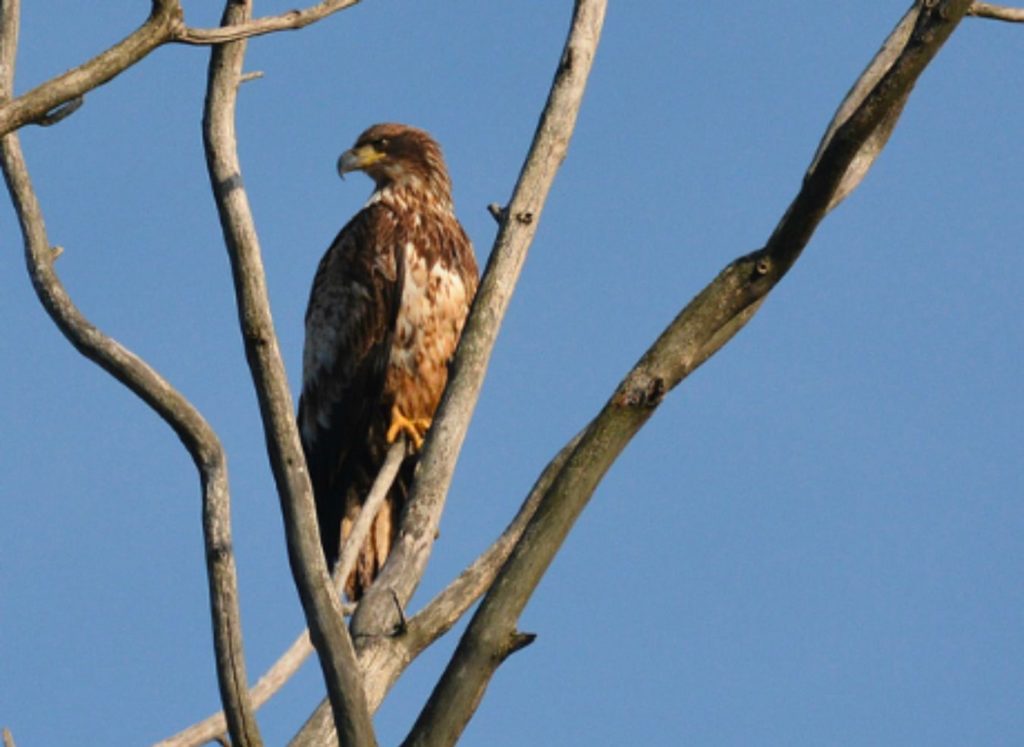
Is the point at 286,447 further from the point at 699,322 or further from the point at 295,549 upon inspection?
the point at 699,322

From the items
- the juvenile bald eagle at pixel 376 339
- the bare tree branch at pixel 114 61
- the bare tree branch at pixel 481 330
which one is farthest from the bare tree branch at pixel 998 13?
the juvenile bald eagle at pixel 376 339

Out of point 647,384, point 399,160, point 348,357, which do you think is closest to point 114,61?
point 647,384

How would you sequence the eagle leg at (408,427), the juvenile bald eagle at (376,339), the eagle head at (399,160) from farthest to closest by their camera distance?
the eagle head at (399,160) → the juvenile bald eagle at (376,339) → the eagle leg at (408,427)

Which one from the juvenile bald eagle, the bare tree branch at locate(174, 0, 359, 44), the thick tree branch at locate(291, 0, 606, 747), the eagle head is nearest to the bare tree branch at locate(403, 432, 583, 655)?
the thick tree branch at locate(291, 0, 606, 747)

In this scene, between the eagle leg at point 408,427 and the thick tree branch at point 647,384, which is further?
the eagle leg at point 408,427

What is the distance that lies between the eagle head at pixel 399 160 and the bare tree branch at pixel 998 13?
4.14 meters

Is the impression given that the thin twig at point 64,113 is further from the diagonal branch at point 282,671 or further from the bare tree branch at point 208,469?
the diagonal branch at point 282,671

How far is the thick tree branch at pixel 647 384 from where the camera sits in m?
3.39

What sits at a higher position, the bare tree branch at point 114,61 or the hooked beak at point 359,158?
the hooked beak at point 359,158

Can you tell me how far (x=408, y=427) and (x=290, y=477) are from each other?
4.15 m

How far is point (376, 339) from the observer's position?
8.08m

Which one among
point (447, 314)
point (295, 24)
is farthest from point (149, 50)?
point (447, 314)

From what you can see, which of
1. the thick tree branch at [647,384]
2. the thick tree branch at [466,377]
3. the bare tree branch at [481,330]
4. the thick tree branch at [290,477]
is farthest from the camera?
the bare tree branch at [481,330]

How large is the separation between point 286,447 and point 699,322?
0.88m
